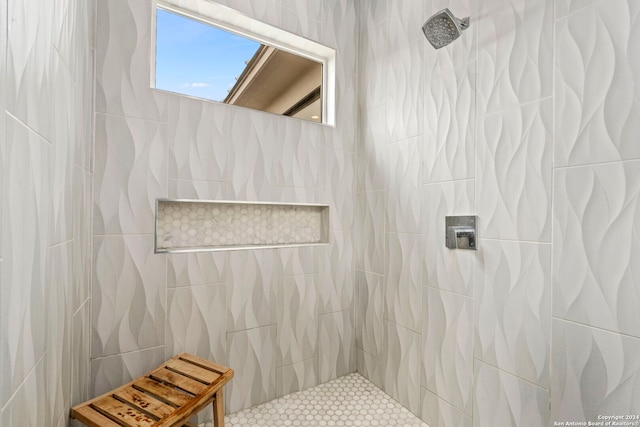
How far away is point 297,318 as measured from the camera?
2.09 metres

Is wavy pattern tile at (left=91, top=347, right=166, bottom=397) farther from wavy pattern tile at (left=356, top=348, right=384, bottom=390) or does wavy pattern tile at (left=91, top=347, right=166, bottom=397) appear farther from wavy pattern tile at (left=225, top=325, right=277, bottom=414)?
wavy pattern tile at (left=356, top=348, right=384, bottom=390)

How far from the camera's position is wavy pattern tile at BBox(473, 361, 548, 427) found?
4.22ft

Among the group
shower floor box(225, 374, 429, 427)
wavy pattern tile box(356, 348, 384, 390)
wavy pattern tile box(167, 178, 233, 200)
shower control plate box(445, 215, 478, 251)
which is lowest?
shower floor box(225, 374, 429, 427)

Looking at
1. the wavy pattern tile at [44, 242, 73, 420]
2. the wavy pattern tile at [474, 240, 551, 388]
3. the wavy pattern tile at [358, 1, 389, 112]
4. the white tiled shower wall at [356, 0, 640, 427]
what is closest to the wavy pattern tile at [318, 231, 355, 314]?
the white tiled shower wall at [356, 0, 640, 427]

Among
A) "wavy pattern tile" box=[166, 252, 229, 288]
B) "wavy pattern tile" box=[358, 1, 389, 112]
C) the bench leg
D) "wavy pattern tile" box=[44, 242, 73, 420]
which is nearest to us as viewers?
"wavy pattern tile" box=[44, 242, 73, 420]

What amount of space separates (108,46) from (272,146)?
0.93 m

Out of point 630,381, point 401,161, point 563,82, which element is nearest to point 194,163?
point 401,161

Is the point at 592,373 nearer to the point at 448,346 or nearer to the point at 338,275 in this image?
the point at 448,346

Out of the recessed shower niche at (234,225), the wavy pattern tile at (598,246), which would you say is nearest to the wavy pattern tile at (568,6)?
the wavy pattern tile at (598,246)

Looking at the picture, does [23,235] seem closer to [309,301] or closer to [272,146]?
[272,146]

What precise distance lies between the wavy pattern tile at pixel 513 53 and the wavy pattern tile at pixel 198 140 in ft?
4.40

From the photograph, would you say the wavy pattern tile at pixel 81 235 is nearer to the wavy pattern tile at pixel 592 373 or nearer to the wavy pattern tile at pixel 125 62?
the wavy pattern tile at pixel 125 62

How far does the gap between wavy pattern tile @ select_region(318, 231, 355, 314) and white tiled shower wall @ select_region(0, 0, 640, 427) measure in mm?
19

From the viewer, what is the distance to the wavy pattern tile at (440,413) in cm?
159
